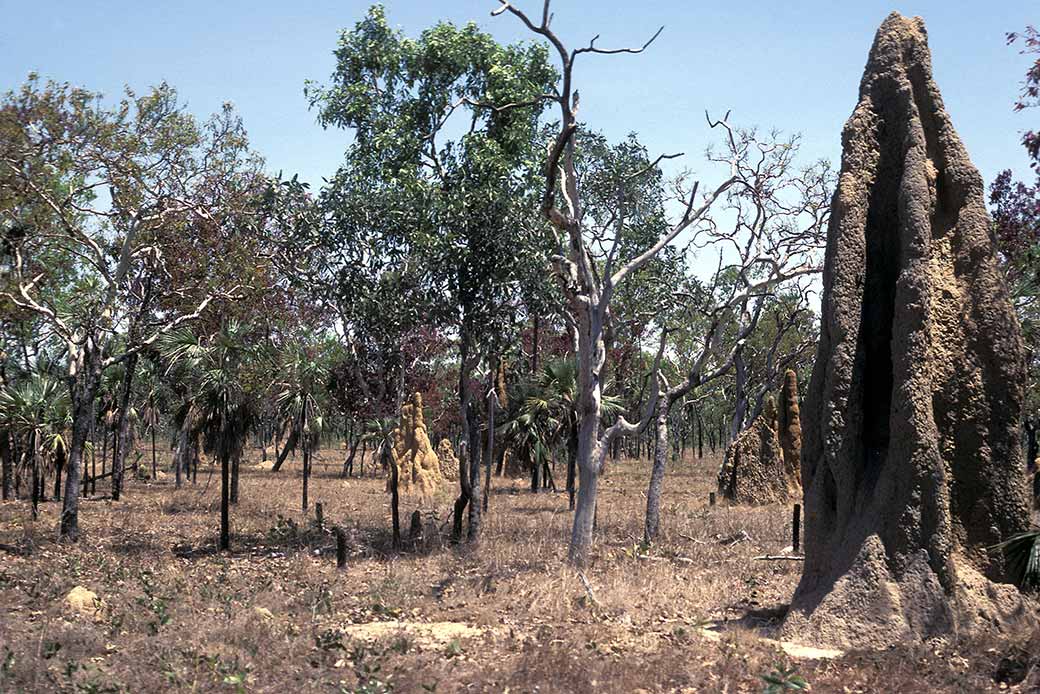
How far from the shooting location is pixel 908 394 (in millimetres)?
10906

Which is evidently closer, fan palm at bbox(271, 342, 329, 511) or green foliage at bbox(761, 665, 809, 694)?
green foliage at bbox(761, 665, 809, 694)

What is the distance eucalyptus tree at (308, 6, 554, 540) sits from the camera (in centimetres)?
2059

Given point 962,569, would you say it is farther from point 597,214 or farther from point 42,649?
point 597,214

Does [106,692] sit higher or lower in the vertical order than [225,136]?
lower

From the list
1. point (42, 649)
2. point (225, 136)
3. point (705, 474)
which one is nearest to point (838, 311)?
point (42, 649)

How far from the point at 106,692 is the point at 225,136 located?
619 inches

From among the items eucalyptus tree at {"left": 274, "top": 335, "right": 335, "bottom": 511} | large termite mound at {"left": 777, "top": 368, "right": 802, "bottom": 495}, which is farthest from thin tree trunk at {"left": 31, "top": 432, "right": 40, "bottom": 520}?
large termite mound at {"left": 777, "top": 368, "right": 802, "bottom": 495}

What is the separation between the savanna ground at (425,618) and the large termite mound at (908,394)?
0.77m

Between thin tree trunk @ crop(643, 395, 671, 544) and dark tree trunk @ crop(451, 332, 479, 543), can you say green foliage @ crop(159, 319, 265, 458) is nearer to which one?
dark tree trunk @ crop(451, 332, 479, 543)

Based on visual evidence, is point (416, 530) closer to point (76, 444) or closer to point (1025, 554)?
point (76, 444)

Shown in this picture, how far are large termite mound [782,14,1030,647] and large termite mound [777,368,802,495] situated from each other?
64.3ft

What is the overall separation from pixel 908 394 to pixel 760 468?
20.5 m

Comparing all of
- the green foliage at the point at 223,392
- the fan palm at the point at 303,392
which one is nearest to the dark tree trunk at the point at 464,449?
the green foliage at the point at 223,392

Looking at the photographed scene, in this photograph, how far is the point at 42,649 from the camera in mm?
11008
